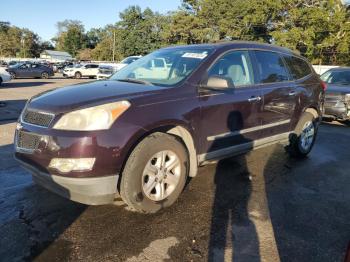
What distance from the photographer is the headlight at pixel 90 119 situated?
3244 mm

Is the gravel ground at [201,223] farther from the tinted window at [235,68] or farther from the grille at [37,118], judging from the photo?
the tinted window at [235,68]

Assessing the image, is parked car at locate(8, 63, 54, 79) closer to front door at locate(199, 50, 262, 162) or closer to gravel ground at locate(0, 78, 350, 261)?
gravel ground at locate(0, 78, 350, 261)

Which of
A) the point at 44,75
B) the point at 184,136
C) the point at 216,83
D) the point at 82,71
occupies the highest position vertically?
the point at 216,83

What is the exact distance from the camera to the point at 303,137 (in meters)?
6.07

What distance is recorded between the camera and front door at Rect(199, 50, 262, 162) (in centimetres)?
416

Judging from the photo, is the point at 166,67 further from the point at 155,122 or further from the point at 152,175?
the point at 152,175

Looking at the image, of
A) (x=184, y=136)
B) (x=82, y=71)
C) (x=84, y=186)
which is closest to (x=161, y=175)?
(x=184, y=136)

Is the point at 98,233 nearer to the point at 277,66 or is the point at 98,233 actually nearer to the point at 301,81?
the point at 277,66

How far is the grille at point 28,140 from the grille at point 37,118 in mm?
127

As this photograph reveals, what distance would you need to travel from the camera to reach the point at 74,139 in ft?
10.4

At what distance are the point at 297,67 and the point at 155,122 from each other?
3.39m

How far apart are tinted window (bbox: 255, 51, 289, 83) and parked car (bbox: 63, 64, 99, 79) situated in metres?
30.8

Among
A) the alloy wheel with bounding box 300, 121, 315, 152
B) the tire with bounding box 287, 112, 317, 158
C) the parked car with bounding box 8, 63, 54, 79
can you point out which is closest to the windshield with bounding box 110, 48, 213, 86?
the tire with bounding box 287, 112, 317, 158

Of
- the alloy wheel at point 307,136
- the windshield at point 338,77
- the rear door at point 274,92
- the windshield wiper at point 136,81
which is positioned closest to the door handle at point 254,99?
the rear door at point 274,92
